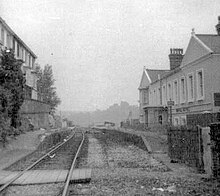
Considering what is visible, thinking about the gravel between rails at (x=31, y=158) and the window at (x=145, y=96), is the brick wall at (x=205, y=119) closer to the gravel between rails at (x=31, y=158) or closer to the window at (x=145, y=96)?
the gravel between rails at (x=31, y=158)

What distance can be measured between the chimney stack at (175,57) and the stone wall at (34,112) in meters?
16.3

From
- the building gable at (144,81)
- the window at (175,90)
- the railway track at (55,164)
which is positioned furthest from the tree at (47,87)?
the railway track at (55,164)

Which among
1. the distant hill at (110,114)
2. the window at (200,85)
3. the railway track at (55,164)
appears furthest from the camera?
the distant hill at (110,114)

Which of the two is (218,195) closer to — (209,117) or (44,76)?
(209,117)

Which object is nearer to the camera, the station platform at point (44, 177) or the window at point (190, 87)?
the station platform at point (44, 177)

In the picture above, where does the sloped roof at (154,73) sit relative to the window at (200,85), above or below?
above

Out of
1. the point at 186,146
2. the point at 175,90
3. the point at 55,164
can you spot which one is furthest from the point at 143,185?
the point at 175,90

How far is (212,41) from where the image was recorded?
24438 mm

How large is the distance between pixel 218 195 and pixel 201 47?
61.3 ft

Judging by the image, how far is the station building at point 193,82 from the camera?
2227 centimetres

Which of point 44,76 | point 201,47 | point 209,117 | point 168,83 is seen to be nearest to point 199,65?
point 201,47

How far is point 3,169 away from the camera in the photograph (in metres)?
11.5

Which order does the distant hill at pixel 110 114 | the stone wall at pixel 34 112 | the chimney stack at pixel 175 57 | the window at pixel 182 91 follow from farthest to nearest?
the distant hill at pixel 110 114
the chimney stack at pixel 175 57
the stone wall at pixel 34 112
the window at pixel 182 91

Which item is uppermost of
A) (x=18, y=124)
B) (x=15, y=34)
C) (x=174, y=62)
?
(x=15, y=34)
